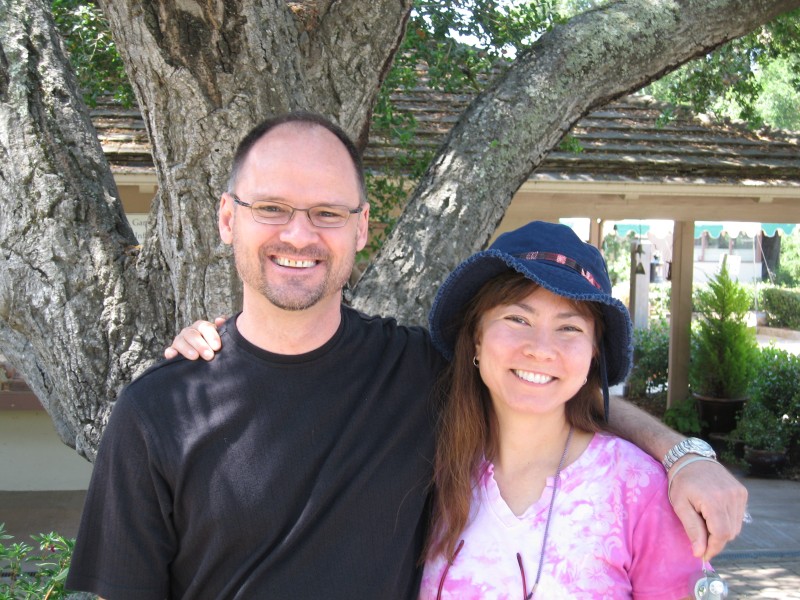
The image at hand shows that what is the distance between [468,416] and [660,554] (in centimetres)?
54

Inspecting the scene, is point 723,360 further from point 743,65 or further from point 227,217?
point 227,217

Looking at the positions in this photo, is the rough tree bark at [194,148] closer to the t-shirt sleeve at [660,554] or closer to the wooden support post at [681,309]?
the t-shirt sleeve at [660,554]

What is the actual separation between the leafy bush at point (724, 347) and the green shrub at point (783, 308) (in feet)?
51.1

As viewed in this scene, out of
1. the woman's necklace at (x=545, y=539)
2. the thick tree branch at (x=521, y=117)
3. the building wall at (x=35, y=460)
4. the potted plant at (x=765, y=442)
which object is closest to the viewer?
the woman's necklace at (x=545, y=539)

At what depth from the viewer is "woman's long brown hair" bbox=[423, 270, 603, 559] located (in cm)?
199

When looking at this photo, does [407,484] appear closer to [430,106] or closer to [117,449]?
[117,449]

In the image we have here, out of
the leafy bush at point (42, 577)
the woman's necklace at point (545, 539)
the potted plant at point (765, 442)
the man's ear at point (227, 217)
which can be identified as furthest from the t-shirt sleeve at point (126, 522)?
the potted plant at point (765, 442)

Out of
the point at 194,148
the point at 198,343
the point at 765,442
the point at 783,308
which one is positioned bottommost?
the point at 783,308

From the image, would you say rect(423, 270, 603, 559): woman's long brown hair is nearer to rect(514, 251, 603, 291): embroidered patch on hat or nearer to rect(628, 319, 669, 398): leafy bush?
rect(514, 251, 603, 291): embroidered patch on hat

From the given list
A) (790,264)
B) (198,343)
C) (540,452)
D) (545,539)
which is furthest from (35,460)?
(790,264)

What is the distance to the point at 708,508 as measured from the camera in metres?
1.75

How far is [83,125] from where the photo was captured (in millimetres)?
2928

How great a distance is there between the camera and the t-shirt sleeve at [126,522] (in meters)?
1.83

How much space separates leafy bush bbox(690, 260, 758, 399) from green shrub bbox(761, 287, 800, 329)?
1556 cm
